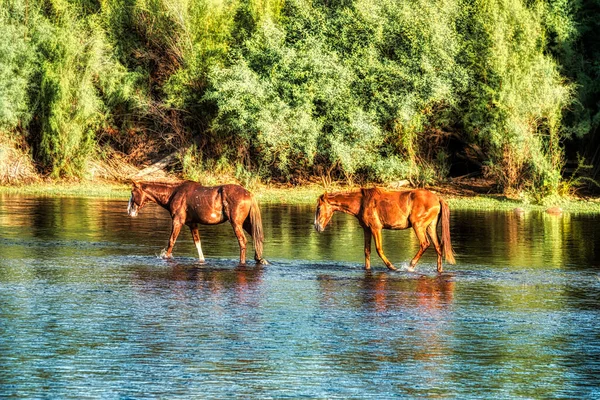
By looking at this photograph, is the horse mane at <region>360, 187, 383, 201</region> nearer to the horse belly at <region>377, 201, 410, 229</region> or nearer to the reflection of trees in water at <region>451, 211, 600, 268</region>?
the horse belly at <region>377, 201, 410, 229</region>

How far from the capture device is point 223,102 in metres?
39.3

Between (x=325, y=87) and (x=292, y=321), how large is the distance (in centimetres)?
2689

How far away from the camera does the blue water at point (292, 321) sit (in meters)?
9.93

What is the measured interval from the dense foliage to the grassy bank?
1013mm

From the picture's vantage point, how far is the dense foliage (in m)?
38.1

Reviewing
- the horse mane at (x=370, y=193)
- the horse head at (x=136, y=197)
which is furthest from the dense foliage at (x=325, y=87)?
the horse mane at (x=370, y=193)

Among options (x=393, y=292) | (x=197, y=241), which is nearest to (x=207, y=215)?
(x=197, y=241)

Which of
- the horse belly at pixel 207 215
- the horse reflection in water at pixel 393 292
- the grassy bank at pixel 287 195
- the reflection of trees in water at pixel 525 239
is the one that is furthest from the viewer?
the grassy bank at pixel 287 195

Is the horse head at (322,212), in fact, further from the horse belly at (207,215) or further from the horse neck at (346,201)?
the horse belly at (207,215)

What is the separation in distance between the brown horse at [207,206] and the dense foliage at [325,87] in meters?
18.9

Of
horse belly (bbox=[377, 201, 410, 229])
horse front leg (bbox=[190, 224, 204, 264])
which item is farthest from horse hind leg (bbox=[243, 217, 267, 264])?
horse belly (bbox=[377, 201, 410, 229])

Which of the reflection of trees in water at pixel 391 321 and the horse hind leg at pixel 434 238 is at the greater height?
the horse hind leg at pixel 434 238

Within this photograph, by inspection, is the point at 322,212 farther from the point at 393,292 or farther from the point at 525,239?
the point at 525,239

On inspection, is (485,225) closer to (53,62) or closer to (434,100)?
(434,100)
